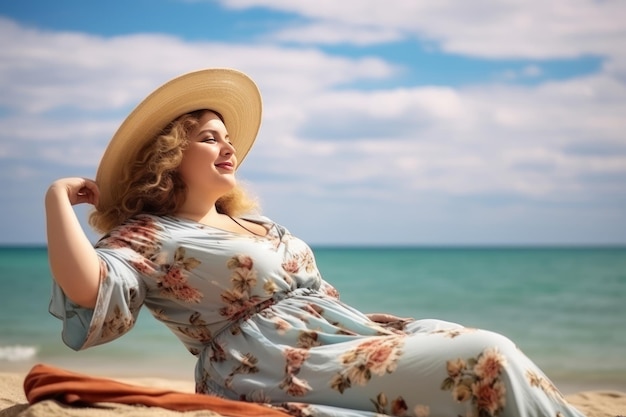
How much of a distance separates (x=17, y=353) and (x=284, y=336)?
734 cm

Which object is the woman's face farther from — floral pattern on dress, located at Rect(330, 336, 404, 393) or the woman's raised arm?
floral pattern on dress, located at Rect(330, 336, 404, 393)

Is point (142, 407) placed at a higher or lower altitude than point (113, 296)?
lower

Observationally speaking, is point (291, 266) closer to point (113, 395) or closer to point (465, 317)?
point (113, 395)

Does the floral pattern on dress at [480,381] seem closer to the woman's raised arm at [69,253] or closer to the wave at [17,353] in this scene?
the woman's raised arm at [69,253]

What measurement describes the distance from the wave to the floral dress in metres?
6.55

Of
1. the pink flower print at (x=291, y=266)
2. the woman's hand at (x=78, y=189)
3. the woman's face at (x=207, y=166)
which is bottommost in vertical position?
the pink flower print at (x=291, y=266)

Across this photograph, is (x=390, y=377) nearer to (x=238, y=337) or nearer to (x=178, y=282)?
(x=238, y=337)

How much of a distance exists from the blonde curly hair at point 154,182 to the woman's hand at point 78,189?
0.20m

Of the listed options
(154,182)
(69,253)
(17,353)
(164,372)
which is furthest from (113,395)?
(17,353)

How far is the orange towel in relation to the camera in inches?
108

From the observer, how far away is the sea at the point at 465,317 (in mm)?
8586

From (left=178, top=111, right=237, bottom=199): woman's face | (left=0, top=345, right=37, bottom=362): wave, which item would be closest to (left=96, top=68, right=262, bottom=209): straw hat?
(left=178, top=111, right=237, bottom=199): woman's face

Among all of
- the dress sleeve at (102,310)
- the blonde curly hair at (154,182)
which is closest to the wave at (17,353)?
the blonde curly hair at (154,182)

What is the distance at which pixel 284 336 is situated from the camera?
119 inches
